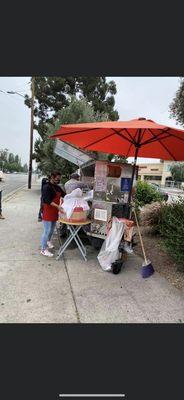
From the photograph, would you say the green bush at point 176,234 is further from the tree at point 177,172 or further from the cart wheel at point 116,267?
the tree at point 177,172

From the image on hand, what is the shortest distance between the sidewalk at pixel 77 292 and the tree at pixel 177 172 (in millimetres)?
52067

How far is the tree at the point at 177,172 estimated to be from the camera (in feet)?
179

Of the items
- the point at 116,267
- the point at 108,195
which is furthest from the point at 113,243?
the point at 108,195

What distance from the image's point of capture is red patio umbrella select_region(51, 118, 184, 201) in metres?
4.33

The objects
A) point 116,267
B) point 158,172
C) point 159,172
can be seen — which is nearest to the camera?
point 116,267

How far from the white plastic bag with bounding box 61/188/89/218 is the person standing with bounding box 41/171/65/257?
158mm

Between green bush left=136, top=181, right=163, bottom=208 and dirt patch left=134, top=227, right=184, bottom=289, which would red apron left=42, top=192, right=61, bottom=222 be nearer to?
dirt patch left=134, top=227, right=184, bottom=289

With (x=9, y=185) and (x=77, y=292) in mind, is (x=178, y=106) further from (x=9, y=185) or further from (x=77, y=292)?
(x=9, y=185)

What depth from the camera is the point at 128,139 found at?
16.0 ft

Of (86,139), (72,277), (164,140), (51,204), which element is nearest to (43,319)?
(72,277)

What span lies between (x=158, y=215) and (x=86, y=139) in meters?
2.60

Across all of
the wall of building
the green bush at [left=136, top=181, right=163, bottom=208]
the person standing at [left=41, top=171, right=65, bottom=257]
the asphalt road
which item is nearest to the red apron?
the person standing at [left=41, top=171, right=65, bottom=257]

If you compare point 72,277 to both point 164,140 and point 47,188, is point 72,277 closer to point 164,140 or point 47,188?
point 47,188

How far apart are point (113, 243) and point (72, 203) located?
1010mm
